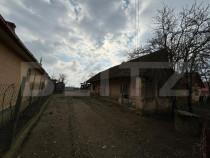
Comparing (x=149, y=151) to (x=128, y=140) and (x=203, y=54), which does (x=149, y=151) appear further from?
A: (x=203, y=54)

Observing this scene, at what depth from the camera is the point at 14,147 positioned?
283cm

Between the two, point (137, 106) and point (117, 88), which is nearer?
point (137, 106)

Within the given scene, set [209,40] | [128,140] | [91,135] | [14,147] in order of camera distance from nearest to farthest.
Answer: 1. [14,147]
2. [128,140]
3. [91,135]
4. [209,40]

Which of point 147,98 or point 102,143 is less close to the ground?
point 147,98

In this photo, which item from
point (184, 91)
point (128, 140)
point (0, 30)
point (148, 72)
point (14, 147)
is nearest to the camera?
point (14, 147)

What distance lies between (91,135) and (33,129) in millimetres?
2150

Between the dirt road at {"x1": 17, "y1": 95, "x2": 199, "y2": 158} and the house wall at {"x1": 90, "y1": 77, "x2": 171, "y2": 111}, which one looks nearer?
the dirt road at {"x1": 17, "y1": 95, "x2": 199, "y2": 158}

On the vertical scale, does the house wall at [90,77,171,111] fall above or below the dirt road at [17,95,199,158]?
above

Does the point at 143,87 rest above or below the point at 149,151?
above

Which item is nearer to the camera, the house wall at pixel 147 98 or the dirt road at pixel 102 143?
the dirt road at pixel 102 143

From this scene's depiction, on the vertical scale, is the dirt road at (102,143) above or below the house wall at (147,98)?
below

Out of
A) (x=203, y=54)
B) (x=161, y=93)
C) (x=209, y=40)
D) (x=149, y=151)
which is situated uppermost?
(x=209, y=40)

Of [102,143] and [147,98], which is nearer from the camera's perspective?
[102,143]

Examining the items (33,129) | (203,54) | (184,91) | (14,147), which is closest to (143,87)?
(184,91)
